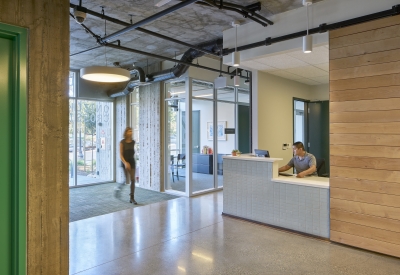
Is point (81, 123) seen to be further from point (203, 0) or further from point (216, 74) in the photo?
point (203, 0)

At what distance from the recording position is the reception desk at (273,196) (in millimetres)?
4357

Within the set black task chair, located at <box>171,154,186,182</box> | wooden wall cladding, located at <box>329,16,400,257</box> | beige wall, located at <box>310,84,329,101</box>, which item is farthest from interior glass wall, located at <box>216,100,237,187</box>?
wooden wall cladding, located at <box>329,16,400,257</box>

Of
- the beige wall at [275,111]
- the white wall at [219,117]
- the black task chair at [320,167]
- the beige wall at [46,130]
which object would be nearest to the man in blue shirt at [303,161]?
the black task chair at [320,167]

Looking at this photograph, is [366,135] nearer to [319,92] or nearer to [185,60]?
[185,60]

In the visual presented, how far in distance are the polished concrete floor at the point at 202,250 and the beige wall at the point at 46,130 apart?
59.9 inches

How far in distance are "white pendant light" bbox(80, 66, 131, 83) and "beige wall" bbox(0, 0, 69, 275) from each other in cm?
223

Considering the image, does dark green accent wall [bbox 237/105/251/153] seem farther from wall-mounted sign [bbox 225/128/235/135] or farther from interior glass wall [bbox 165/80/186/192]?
interior glass wall [bbox 165/80/186/192]

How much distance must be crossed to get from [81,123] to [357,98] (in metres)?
7.77

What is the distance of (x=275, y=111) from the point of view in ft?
22.4

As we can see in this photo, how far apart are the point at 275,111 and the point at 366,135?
3.08m

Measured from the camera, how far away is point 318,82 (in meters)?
7.86

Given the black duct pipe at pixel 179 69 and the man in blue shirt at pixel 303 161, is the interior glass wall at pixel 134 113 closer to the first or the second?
the black duct pipe at pixel 179 69

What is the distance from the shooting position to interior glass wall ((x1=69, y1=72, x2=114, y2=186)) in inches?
348

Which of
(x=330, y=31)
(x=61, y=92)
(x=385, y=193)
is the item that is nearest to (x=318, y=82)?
(x=330, y=31)
